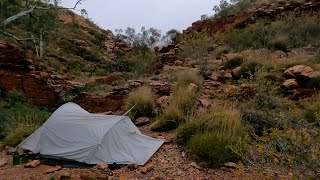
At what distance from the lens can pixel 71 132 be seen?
6.01 metres

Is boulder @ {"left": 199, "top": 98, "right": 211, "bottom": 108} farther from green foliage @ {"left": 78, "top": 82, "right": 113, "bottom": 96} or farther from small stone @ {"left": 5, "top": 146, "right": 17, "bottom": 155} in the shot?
green foliage @ {"left": 78, "top": 82, "right": 113, "bottom": 96}

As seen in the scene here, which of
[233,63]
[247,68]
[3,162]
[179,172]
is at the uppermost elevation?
[233,63]

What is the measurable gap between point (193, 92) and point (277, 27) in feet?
20.5

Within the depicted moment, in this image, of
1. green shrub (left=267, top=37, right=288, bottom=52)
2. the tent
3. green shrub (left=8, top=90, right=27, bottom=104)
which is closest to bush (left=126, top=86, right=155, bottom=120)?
the tent

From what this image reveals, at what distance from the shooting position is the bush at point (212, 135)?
16.5 ft

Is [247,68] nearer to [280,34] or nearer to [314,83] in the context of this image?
[314,83]

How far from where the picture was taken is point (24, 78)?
11430mm

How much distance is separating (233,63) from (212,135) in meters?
5.05

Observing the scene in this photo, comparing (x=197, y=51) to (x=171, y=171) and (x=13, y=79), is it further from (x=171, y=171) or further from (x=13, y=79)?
(x=171, y=171)

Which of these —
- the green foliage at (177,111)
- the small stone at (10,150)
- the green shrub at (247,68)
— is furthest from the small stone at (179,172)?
the green shrub at (247,68)

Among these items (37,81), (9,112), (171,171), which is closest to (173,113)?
(171,171)

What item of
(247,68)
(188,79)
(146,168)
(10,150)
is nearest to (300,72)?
(247,68)

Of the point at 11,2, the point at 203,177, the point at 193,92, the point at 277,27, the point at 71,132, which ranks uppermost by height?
the point at 11,2

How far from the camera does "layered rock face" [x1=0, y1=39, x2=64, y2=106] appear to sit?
11055 millimetres
